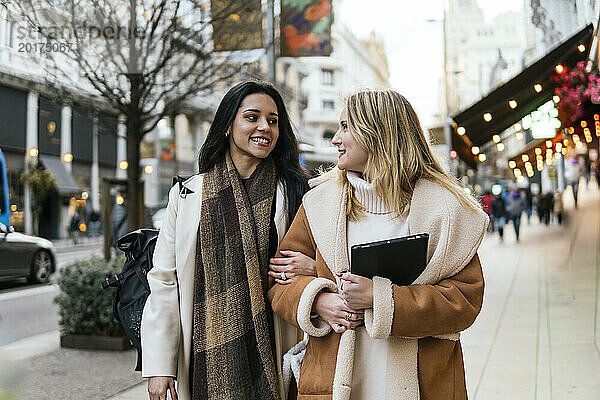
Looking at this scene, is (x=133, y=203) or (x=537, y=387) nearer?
(x=537, y=387)

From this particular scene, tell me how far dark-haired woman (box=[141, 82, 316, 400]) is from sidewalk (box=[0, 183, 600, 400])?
0.59 m

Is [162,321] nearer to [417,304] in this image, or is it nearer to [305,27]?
[417,304]

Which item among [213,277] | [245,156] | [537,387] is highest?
[245,156]

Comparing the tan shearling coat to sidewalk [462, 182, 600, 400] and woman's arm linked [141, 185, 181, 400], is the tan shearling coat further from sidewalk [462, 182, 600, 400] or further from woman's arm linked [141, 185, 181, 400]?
sidewalk [462, 182, 600, 400]

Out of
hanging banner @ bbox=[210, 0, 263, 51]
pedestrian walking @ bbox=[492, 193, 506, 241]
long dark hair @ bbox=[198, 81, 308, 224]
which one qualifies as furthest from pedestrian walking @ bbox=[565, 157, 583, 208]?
long dark hair @ bbox=[198, 81, 308, 224]

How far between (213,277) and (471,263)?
962mm

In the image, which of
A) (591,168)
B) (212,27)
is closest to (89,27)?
(212,27)

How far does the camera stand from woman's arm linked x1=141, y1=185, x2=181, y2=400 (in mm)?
2320

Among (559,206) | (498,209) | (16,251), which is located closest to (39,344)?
(16,251)

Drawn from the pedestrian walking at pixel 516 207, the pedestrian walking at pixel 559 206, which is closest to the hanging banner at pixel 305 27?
the pedestrian walking at pixel 516 207

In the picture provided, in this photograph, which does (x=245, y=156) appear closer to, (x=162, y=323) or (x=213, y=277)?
(x=213, y=277)

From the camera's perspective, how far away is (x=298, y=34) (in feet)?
17.6

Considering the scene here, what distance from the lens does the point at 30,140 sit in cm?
475

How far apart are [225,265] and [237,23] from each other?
12.6 feet
